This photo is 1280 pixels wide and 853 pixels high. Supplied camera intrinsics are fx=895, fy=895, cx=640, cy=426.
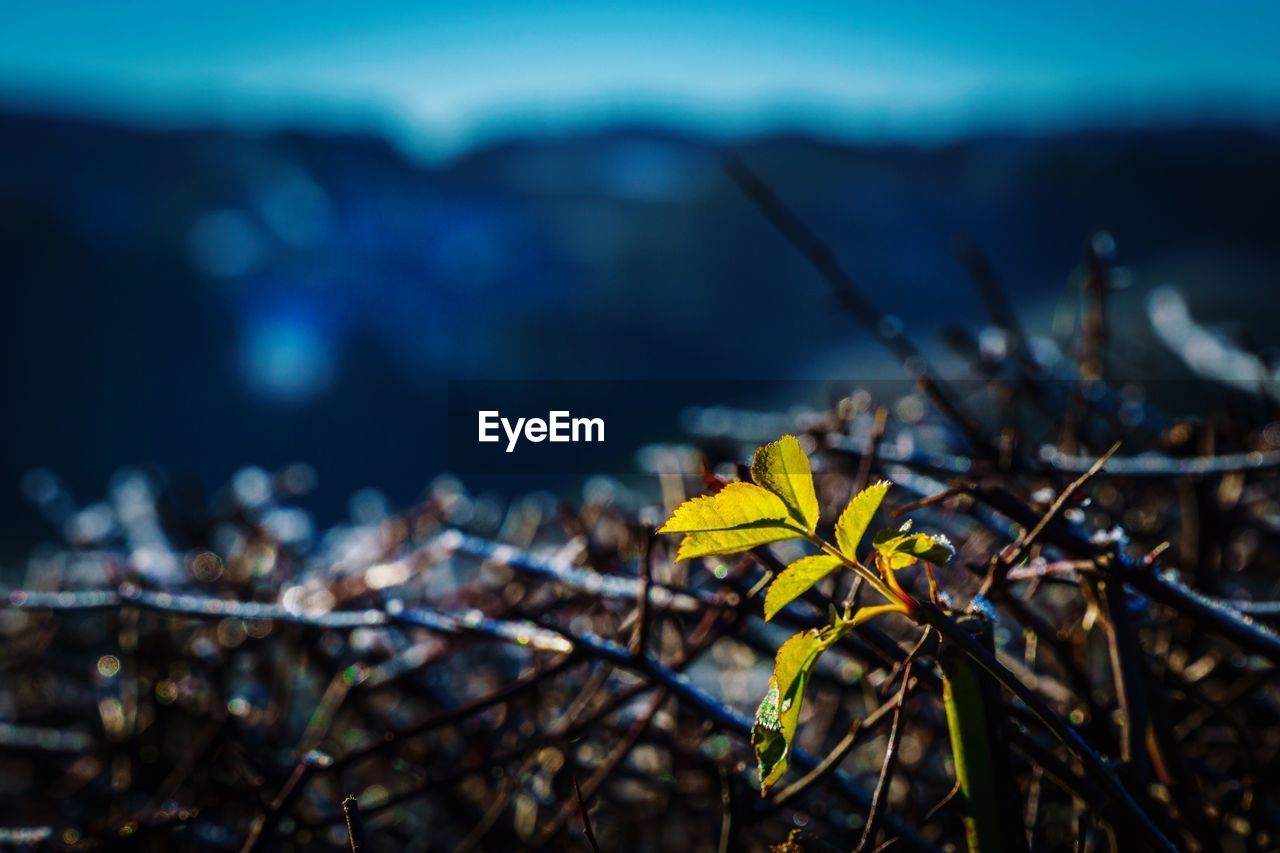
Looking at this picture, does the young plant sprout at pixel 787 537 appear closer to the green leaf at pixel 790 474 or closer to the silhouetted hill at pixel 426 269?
the green leaf at pixel 790 474

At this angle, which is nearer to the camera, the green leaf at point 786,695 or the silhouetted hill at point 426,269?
the green leaf at point 786,695

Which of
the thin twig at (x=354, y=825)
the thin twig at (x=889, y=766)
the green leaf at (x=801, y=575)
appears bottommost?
the thin twig at (x=354, y=825)

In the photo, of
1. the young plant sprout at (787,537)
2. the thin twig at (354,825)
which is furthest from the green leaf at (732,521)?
the thin twig at (354,825)

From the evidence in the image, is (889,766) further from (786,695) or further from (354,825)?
(354,825)

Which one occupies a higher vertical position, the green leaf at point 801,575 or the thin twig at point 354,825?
the green leaf at point 801,575

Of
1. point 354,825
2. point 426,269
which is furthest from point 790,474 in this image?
point 426,269

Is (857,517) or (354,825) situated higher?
(857,517)

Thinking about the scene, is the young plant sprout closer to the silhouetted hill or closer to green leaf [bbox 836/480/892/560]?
green leaf [bbox 836/480/892/560]
